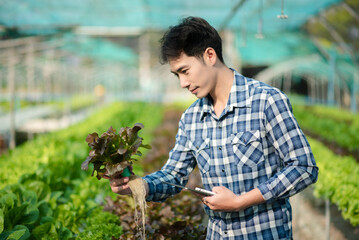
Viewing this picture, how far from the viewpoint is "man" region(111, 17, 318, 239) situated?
162 centimetres

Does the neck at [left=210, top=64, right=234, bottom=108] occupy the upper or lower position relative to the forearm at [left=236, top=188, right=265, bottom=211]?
upper

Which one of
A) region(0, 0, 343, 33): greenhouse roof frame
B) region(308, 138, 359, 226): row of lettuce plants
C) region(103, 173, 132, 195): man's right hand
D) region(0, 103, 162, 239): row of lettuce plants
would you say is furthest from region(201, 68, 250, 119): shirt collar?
region(0, 0, 343, 33): greenhouse roof frame

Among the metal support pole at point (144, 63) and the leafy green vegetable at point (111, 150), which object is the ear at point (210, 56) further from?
the metal support pole at point (144, 63)

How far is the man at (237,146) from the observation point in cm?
162

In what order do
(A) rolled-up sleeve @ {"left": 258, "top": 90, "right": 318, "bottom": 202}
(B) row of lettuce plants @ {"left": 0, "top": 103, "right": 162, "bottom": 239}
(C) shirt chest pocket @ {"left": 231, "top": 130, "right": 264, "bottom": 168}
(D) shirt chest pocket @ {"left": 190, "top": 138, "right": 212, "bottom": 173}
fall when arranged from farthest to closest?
(B) row of lettuce plants @ {"left": 0, "top": 103, "right": 162, "bottom": 239}, (D) shirt chest pocket @ {"left": 190, "top": 138, "right": 212, "bottom": 173}, (C) shirt chest pocket @ {"left": 231, "top": 130, "right": 264, "bottom": 168}, (A) rolled-up sleeve @ {"left": 258, "top": 90, "right": 318, "bottom": 202}

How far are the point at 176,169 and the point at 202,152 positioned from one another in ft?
0.61

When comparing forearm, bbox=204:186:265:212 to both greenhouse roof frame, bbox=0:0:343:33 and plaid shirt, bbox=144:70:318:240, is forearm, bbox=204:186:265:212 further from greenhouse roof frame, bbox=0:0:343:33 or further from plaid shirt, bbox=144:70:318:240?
greenhouse roof frame, bbox=0:0:343:33

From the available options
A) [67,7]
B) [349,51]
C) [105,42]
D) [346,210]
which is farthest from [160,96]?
[346,210]

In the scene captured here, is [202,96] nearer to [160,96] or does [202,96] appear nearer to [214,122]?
[214,122]

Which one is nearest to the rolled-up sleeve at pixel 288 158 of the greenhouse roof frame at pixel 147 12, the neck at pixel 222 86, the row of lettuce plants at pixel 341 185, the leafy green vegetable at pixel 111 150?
the neck at pixel 222 86

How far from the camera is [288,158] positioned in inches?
64.4

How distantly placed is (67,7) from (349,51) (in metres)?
8.59

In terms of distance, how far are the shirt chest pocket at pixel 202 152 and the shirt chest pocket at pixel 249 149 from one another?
136 mm

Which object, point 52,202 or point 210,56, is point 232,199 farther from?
point 52,202
